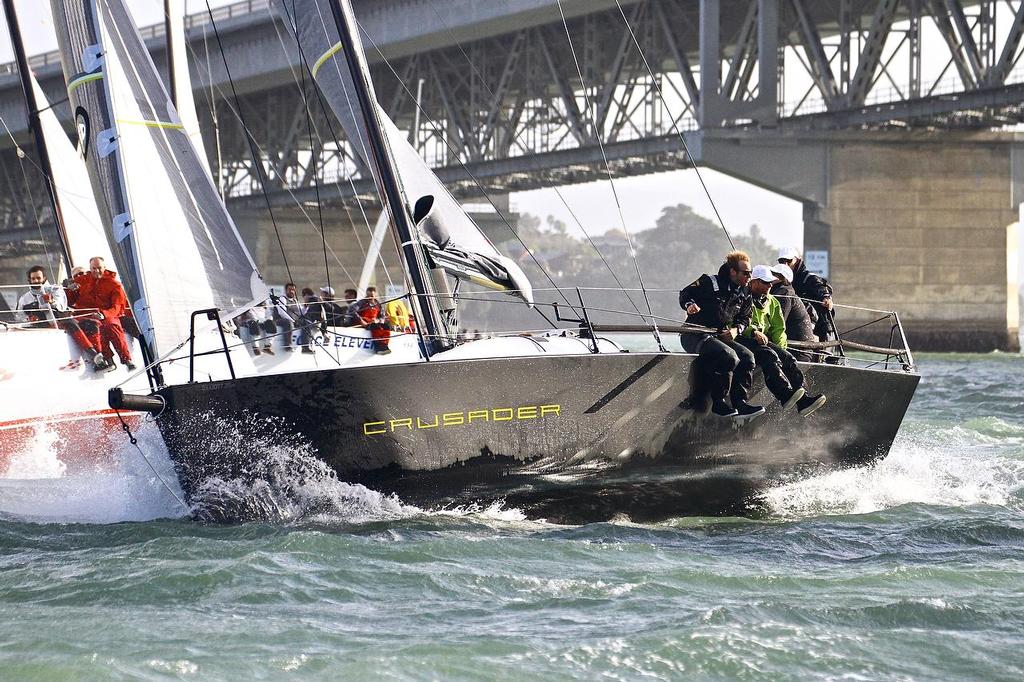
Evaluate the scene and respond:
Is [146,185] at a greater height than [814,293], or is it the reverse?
[146,185]

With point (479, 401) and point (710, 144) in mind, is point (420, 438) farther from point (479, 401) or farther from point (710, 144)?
point (710, 144)

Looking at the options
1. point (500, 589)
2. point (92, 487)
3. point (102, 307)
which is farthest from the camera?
point (102, 307)

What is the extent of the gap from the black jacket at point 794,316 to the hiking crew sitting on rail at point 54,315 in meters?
7.50

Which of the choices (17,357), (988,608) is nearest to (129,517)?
(17,357)

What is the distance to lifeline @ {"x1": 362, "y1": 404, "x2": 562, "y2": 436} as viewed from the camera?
11430mm

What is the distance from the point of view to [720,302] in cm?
1298

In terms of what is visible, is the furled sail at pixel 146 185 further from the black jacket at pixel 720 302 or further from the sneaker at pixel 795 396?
the sneaker at pixel 795 396

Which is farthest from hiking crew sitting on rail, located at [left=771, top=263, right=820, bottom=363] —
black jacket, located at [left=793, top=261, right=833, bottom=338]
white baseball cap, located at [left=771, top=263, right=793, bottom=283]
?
black jacket, located at [left=793, top=261, right=833, bottom=338]

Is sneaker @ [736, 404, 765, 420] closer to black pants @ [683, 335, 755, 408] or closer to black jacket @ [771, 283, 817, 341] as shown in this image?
black pants @ [683, 335, 755, 408]

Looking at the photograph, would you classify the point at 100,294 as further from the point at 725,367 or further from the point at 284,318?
the point at 725,367

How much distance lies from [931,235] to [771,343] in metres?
40.8

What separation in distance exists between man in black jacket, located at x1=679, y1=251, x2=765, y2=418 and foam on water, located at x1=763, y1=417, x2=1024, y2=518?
3.58ft

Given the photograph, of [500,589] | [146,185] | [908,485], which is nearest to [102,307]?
[146,185]

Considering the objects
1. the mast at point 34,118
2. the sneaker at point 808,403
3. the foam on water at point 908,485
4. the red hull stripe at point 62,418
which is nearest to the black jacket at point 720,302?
the sneaker at point 808,403
